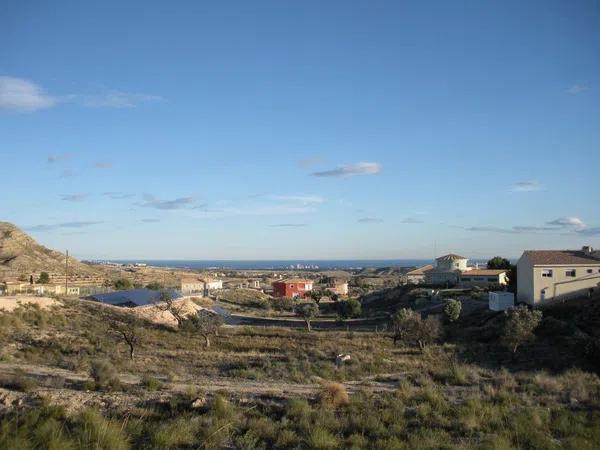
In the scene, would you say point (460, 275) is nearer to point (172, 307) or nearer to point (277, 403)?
point (172, 307)

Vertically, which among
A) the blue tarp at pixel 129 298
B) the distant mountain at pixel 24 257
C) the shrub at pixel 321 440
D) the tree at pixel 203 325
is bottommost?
the tree at pixel 203 325

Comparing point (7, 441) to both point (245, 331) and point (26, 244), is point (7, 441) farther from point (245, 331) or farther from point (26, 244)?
point (26, 244)

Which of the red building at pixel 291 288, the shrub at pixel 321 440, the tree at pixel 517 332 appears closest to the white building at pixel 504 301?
the tree at pixel 517 332

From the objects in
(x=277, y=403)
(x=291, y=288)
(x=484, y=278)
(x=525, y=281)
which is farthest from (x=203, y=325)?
(x=291, y=288)

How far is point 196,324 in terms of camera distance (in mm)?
38844

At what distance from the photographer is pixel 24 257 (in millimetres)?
91875

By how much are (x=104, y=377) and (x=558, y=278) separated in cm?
4290

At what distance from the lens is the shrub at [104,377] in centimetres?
1418

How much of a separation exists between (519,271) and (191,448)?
156 ft

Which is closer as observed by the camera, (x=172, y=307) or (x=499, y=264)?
(x=172, y=307)

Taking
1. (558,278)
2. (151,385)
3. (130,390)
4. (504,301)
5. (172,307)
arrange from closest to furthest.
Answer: (130,390) → (151,385) → (558,278) → (172,307) → (504,301)

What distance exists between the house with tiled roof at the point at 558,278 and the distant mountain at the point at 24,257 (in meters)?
67.3

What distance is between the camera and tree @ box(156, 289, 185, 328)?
144ft

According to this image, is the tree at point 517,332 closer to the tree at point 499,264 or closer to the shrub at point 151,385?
the shrub at point 151,385
